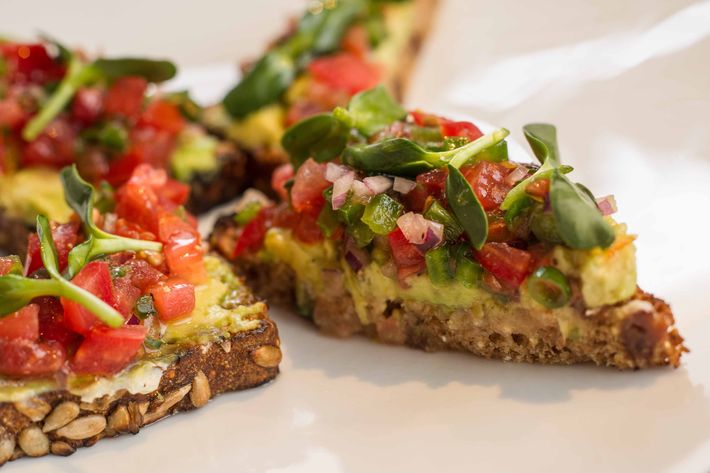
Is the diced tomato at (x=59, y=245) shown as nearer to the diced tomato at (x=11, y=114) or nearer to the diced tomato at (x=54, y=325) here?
the diced tomato at (x=54, y=325)

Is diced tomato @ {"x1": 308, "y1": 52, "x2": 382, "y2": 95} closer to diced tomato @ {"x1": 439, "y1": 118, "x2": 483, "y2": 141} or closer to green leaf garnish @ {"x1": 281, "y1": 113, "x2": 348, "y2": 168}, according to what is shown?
green leaf garnish @ {"x1": 281, "y1": 113, "x2": 348, "y2": 168}

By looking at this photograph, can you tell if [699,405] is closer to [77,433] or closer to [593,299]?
[593,299]

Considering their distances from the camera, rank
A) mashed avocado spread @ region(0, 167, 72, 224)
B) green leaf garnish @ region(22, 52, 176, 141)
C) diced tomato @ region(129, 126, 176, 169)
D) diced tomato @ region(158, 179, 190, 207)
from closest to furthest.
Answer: diced tomato @ region(158, 179, 190, 207) → mashed avocado spread @ region(0, 167, 72, 224) → green leaf garnish @ region(22, 52, 176, 141) → diced tomato @ region(129, 126, 176, 169)

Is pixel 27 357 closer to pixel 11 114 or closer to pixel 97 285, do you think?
pixel 97 285

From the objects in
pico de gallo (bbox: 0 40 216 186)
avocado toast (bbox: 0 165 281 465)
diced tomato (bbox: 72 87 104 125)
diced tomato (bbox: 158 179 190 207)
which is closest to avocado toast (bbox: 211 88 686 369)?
avocado toast (bbox: 0 165 281 465)

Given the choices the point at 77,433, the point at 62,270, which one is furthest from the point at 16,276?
the point at 77,433

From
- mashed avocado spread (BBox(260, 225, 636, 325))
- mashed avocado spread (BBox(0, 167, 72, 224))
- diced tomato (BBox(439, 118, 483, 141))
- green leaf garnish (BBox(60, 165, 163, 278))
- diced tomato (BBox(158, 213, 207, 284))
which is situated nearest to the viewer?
mashed avocado spread (BBox(260, 225, 636, 325))

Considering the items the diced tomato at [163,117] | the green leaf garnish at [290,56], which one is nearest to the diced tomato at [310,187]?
the green leaf garnish at [290,56]
